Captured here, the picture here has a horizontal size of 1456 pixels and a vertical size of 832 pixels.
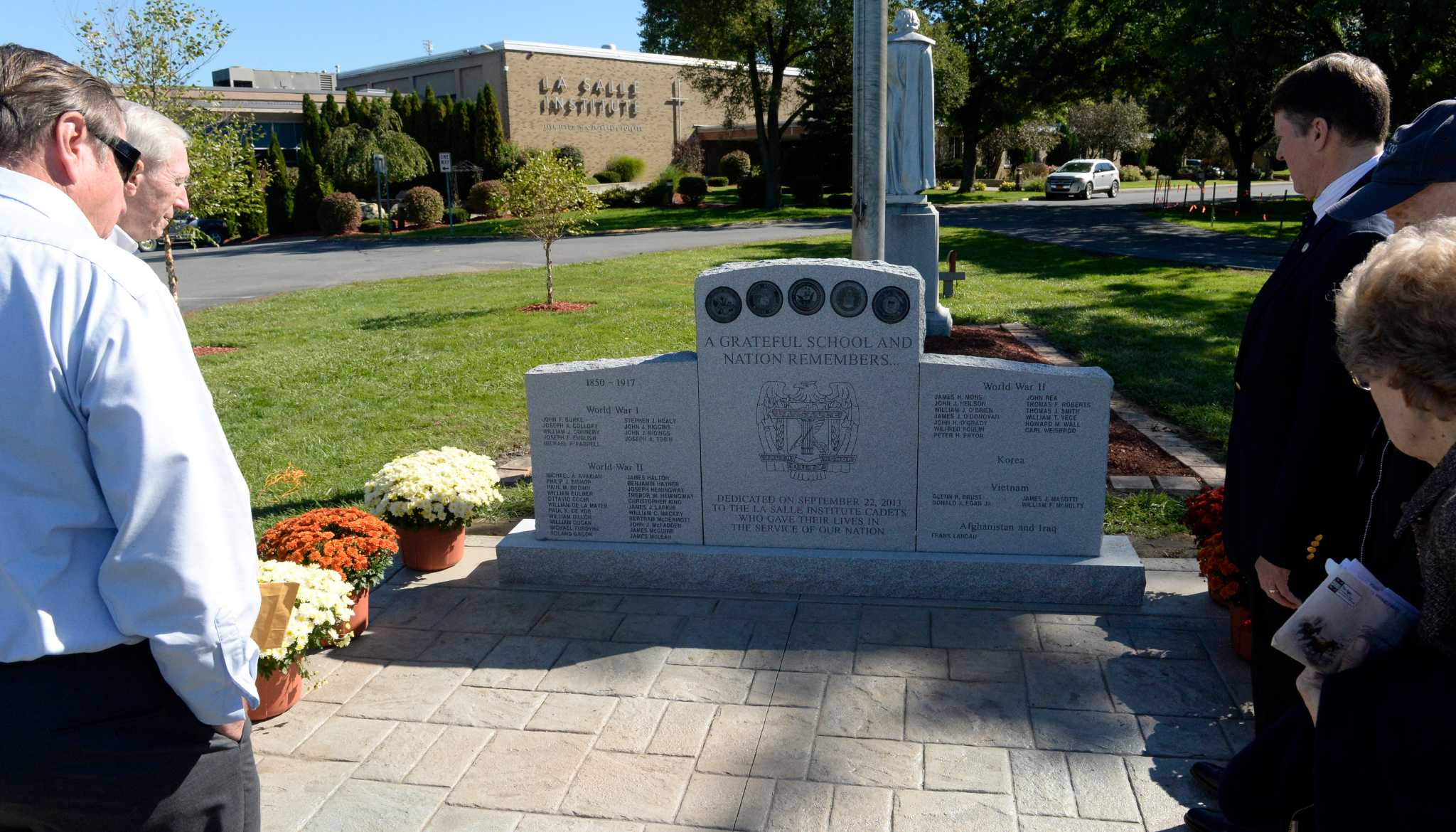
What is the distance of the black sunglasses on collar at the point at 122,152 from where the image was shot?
1.96 meters

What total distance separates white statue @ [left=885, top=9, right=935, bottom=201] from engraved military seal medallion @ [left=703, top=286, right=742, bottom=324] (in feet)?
25.2

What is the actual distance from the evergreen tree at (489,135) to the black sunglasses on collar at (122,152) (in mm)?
40706

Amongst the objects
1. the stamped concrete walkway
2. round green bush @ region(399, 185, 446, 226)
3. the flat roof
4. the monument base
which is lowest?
the stamped concrete walkway

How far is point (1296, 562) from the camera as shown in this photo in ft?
9.23

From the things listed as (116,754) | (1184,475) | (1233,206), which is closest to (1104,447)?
(1184,475)

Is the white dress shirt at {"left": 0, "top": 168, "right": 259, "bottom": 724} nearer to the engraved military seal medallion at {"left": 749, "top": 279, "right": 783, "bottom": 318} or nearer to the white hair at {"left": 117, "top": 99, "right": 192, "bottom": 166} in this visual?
the white hair at {"left": 117, "top": 99, "right": 192, "bottom": 166}

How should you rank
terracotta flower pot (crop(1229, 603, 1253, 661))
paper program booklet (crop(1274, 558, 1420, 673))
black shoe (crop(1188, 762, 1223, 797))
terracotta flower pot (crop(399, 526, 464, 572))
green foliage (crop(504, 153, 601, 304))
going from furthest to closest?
green foliage (crop(504, 153, 601, 304)), terracotta flower pot (crop(399, 526, 464, 572)), terracotta flower pot (crop(1229, 603, 1253, 661)), black shoe (crop(1188, 762, 1223, 797)), paper program booklet (crop(1274, 558, 1420, 673))

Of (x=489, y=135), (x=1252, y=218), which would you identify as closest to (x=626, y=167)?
(x=489, y=135)

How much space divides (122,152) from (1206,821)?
129 inches

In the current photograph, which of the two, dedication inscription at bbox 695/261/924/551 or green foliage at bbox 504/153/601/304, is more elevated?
green foliage at bbox 504/153/601/304

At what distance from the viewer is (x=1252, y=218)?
2950 centimetres

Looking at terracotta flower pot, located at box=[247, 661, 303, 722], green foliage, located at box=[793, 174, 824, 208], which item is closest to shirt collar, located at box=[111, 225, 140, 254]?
terracotta flower pot, located at box=[247, 661, 303, 722]

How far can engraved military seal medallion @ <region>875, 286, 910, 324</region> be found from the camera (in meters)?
4.83

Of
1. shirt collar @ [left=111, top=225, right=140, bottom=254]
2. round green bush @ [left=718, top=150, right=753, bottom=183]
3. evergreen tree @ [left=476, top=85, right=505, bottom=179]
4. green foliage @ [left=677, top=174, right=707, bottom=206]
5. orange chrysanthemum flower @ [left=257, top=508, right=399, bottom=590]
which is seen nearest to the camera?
shirt collar @ [left=111, top=225, right=140, bottom=254]
